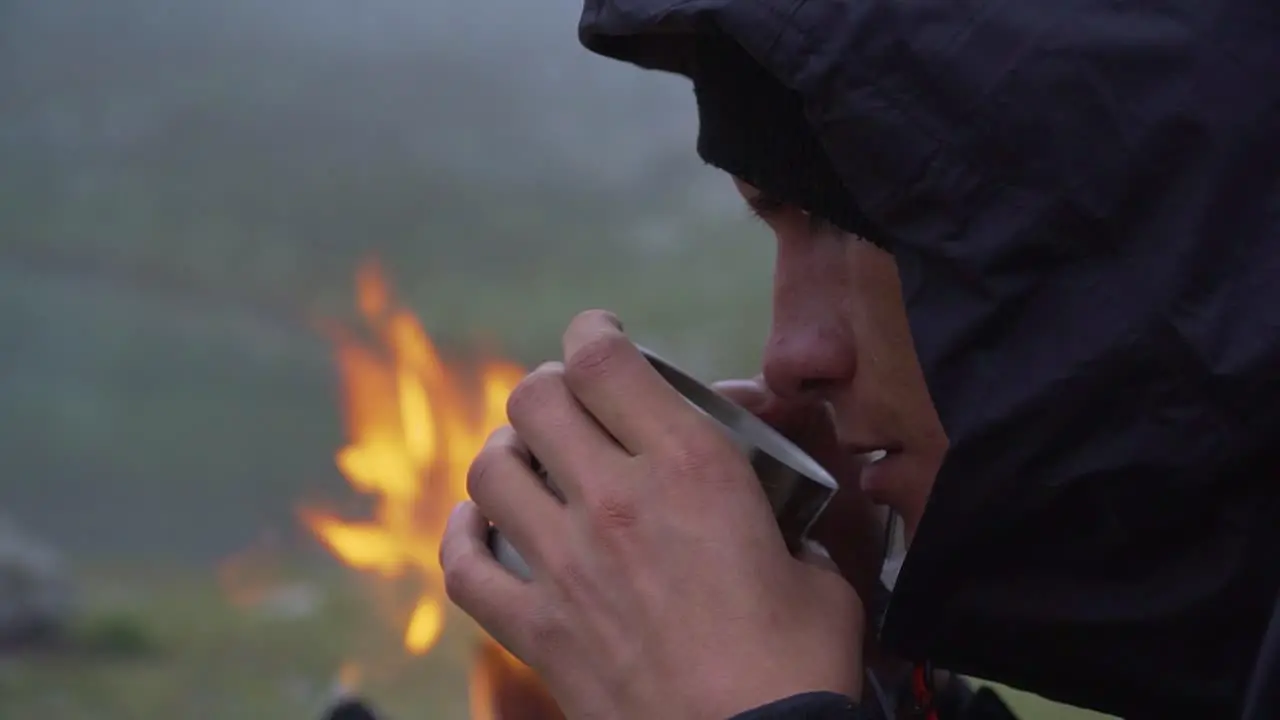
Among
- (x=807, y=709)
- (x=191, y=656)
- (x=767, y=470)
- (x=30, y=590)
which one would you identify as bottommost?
(x=807, y=709)

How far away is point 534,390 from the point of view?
29.1 inches

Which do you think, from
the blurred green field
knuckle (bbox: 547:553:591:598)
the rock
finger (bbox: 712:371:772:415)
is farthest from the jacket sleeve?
the rock

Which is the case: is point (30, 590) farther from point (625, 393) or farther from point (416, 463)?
point (625, 393)

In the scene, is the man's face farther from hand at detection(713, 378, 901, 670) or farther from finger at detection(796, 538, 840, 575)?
hand at detection(713, 378, 901, 670)

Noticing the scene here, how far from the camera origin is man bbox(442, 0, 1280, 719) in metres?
0.57

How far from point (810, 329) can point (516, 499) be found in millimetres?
198

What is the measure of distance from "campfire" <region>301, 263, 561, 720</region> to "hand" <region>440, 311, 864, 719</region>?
20 centimetres

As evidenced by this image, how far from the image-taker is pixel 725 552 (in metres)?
0.65

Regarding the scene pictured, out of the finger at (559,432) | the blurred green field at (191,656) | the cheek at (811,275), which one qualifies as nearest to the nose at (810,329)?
the cheek at (811,275)

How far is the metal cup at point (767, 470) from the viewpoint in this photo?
702 mm

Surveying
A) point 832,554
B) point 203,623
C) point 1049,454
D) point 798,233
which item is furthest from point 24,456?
point 1049,454

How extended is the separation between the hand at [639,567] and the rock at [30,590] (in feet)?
3.22

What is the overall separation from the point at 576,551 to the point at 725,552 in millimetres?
89

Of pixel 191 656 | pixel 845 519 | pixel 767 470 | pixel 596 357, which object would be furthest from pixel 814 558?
pixel 191 656
